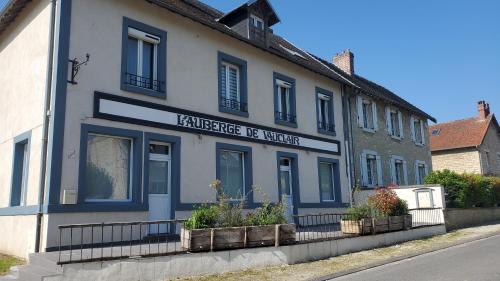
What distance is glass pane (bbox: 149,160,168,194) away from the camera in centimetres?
1075

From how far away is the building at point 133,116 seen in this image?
9172mm

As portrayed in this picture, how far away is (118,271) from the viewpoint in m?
7.20

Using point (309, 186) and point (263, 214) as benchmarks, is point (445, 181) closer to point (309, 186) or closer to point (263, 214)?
point (309, 186)

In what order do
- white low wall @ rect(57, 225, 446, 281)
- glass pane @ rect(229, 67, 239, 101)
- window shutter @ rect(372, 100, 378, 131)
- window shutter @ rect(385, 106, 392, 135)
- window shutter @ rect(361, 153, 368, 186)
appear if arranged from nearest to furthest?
1. white low wall @ rect(57, 225, 446, 281)
2. glass pane @ rect(229, 67, 239, 101)
3. window shutter @ rect(361, 153, 368, 186)
4. window shutter @ rect(372, 100, 378, 131)
5. window shutter @ rect(385, 106, 392, 135)

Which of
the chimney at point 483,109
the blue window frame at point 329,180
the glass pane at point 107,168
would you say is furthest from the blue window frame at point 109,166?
the chimney at point 483,109

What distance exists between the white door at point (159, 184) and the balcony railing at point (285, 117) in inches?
185

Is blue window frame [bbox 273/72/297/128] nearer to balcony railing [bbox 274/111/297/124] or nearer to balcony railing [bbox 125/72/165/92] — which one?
balcony railing [bbox 274/111/297/124]

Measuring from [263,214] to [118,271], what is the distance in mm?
3585

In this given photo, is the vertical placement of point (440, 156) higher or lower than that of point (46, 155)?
higher

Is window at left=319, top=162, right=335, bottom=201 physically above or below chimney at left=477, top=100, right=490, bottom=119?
below

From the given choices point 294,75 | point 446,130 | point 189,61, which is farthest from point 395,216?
point 446,130

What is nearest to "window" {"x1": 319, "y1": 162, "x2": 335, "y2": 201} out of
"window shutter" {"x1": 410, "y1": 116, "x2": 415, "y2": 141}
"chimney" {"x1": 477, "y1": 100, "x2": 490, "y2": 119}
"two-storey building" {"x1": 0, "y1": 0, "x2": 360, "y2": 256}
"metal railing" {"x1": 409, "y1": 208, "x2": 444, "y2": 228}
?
"two-storey building" {"x1": 0, "y1": 0, "x2": 360, "y2": 256}

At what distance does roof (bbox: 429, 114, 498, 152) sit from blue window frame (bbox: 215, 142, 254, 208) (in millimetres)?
25365

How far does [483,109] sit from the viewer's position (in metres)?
36.0
